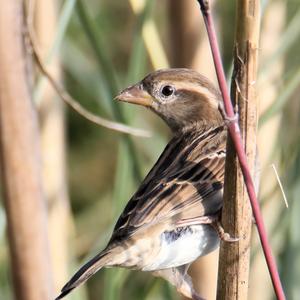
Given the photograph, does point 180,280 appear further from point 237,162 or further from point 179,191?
point 237,162

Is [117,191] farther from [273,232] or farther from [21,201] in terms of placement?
[273,232]

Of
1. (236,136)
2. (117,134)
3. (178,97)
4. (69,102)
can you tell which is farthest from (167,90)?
(117,134)

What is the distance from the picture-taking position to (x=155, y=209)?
71.6 inches

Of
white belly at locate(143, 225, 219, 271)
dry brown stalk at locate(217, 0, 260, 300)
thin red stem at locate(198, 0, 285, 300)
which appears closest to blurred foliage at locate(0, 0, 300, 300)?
white belly at locate(143, 225, 219, 271)

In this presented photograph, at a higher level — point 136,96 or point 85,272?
point 136,96

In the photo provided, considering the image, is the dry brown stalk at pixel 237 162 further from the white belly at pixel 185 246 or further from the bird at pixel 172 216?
the white belly at pixel 185 246

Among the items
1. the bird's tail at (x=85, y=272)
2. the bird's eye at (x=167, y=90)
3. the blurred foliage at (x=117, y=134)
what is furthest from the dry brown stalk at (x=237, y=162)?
the bird's eye at (x=167, y=90)

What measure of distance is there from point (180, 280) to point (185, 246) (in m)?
0.19

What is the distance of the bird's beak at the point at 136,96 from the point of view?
2.09m

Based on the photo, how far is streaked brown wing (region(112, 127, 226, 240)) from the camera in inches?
71.6

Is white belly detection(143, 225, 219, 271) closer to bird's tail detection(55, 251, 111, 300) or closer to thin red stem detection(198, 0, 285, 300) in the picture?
bird's tail detection(55, 251, 111, 300)

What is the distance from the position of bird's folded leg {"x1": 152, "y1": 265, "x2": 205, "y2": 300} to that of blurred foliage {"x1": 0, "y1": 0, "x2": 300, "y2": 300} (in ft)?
0.60

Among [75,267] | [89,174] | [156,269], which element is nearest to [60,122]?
[75,267]

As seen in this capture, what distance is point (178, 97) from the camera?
2.24 m
